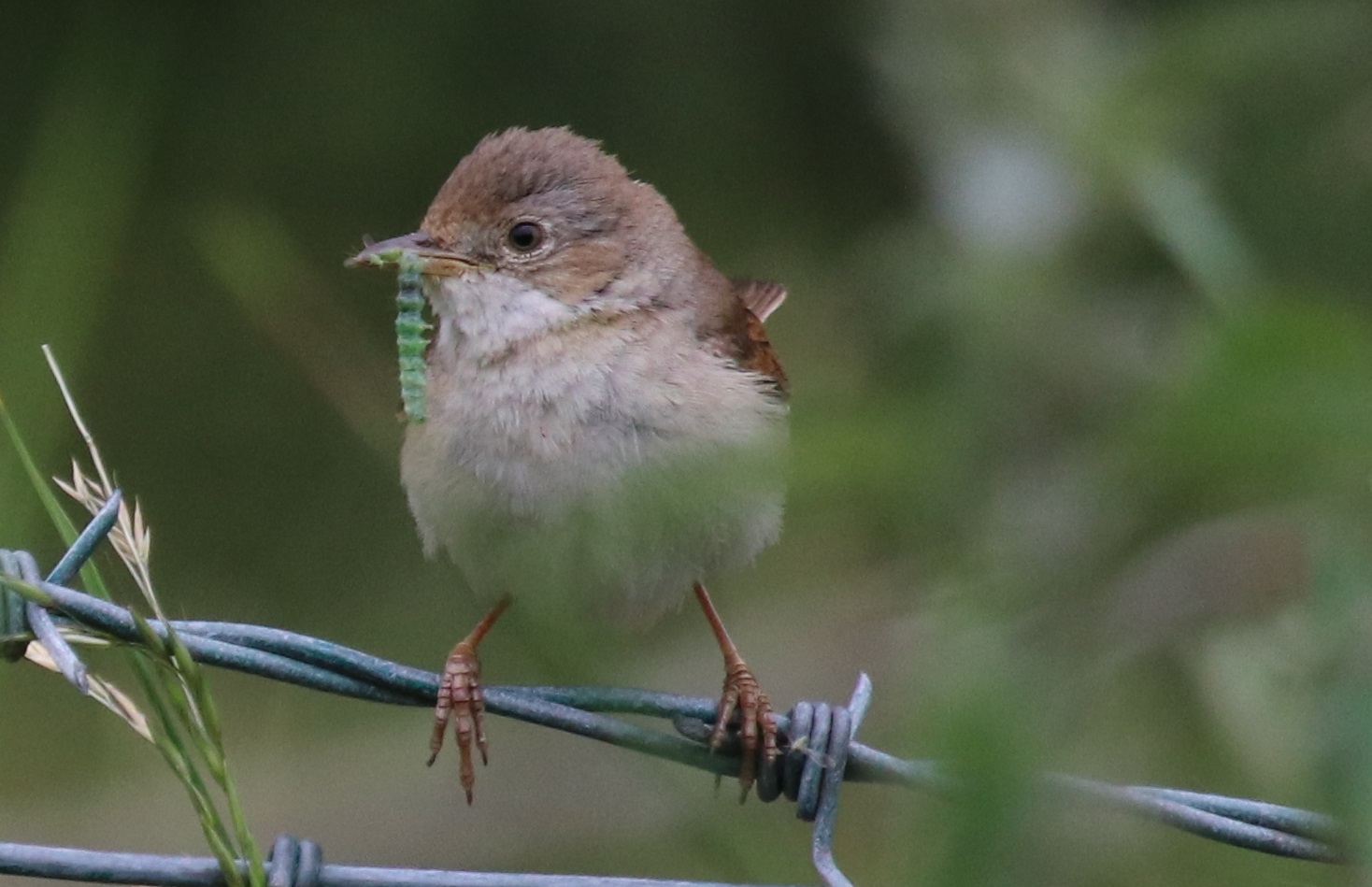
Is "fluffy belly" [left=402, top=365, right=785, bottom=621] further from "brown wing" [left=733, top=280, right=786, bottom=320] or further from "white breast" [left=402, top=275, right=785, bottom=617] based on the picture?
"brown wing" [left=733, top=280, right=786, bottom=320]

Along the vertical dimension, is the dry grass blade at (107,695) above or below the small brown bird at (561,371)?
below

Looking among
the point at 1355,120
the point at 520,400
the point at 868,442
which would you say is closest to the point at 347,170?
the point at 520,400

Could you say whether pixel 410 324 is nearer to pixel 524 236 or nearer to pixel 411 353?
pixel 411 353

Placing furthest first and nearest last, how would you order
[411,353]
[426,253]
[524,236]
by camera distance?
1. [524,236]
2. [426,253]
3. [411,353]

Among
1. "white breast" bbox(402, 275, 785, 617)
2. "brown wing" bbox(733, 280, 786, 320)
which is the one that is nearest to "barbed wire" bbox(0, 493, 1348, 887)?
"white breast" bbox(402, 275, 785, 617)

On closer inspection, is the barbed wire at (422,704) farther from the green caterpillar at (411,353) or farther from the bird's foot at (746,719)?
the green caterpillar at (411,353)

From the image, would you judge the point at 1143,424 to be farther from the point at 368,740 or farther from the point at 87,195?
the point at 368,740

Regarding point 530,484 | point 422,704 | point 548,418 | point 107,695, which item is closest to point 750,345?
point 548,418

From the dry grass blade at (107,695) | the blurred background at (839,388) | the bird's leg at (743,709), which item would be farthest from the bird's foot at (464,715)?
the dry grass blade at (107,695)
